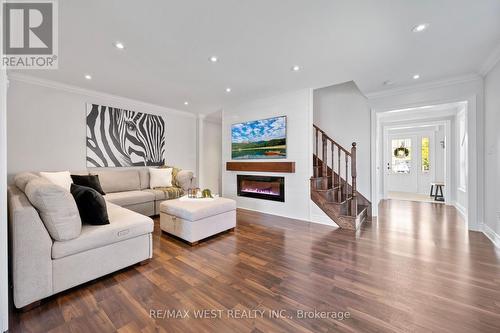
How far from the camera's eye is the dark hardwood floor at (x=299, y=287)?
1.40 metres

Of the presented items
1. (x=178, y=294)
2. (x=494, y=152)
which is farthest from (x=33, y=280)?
(x=494, y=152)

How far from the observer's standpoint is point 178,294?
67.2 inches

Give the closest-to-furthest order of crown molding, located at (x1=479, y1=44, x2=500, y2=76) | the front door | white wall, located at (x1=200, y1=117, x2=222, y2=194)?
crown molding, located at (x1=479, y1=44, x2=500, y2=76), white wall, located at (x1=200, y1=117, x2=222, y2=194), the front door

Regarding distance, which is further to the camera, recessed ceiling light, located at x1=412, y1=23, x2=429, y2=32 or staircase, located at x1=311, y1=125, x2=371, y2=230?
staircase, located at x1=311, y1=125, x2=371, y2=230

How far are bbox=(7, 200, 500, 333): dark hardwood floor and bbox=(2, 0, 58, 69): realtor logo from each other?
1.79 meters

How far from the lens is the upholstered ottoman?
2.69 meters

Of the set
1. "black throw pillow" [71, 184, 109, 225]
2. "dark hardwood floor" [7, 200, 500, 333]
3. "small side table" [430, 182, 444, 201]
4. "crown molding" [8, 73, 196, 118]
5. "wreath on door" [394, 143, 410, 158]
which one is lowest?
"dark hardwood floor" [7, 200, 500, 333]

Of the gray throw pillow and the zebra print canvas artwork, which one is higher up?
the zebra print canvas artwork

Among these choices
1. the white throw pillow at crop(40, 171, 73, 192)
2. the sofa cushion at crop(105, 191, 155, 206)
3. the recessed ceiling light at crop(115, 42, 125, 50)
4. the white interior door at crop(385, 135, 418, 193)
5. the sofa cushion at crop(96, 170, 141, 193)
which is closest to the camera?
the recessed ceiling light at crop(115, 42, 125, 50)

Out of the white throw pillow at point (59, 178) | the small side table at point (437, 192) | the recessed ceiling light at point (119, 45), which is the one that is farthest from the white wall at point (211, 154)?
the small side table at point (437, 192)

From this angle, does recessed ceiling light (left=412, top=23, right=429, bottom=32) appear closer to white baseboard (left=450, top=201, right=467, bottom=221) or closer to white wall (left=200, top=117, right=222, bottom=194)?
white baseboard (left=450, top=201, right=467, bottom=221)

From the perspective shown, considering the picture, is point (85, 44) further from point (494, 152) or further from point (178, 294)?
point (494, 152)

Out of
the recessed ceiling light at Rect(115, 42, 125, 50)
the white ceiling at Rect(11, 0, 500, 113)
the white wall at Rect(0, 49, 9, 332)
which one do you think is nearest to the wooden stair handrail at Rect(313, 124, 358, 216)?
the white ceiling at Rect(11, 0, 500, 113)

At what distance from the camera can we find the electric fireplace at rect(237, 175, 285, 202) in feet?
14.0
